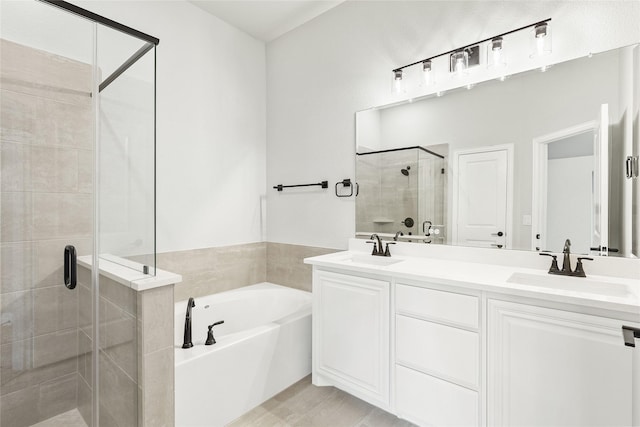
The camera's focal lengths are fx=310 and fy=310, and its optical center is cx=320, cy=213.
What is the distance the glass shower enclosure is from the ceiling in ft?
4.55

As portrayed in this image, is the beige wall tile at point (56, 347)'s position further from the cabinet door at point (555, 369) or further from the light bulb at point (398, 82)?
the light bulb at point (398, 82)

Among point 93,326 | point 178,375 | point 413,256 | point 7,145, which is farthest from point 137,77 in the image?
point 413,256

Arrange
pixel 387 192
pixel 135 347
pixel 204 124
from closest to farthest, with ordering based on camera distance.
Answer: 1. pixel 135 347
2. pixel 387 192
3. pixel 204 124

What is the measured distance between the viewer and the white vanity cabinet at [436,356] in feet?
4.71

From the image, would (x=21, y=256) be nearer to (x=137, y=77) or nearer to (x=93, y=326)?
(x=93, y=326)

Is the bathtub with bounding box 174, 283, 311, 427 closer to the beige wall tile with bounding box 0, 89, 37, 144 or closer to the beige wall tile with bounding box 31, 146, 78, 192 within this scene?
the beige wall tile with bounding box 31, 146, 78, 192

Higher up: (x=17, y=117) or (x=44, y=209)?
→ (x=17, y=117)

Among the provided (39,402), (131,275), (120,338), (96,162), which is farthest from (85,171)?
(39,402)

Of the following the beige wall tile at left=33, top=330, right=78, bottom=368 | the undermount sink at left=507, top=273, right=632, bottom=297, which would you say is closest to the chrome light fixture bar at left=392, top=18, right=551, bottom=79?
the undermount sink at left=507, top=273, right=632, bottom=297

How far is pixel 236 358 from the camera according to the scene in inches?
72.0

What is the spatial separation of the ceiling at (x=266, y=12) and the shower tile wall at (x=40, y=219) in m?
1.41

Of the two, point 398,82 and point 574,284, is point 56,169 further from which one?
point 574,284

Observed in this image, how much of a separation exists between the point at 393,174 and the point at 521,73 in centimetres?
96

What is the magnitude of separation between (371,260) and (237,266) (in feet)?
4.44
